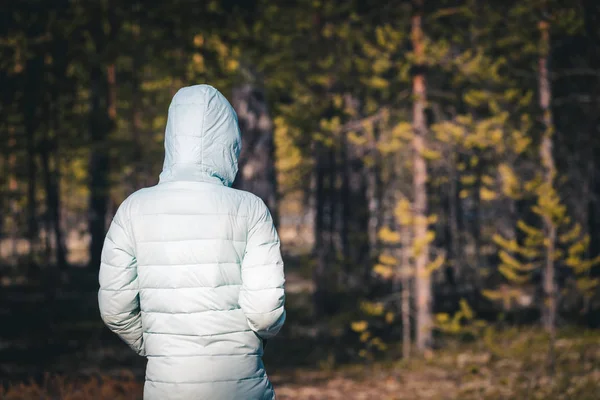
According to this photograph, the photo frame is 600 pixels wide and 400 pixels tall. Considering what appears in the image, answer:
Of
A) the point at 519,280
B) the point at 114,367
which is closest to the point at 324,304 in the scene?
the point at 114,367

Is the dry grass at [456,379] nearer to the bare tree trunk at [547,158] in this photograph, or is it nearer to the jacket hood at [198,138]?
the bare tree trunk at [547,158]

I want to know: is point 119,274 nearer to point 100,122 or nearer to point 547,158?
point 547,158

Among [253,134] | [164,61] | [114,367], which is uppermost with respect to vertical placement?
[164,61]

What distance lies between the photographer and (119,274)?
383 centimetres

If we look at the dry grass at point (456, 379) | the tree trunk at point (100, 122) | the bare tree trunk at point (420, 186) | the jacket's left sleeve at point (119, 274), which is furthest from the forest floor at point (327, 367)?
the tree trunk at point (100, 122)

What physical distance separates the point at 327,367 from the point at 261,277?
1043 centimetres

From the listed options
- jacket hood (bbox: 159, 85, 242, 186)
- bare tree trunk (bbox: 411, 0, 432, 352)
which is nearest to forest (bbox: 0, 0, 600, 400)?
bare tree trunk (bbox: 411, 0, 432, 352)

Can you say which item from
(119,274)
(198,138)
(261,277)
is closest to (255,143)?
(198,138)

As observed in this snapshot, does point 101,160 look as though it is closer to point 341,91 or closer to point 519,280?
point 341,91

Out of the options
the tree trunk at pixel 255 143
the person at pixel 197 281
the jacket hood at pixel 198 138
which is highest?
the tree trunk at pixel 255 143

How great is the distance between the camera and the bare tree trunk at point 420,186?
14625 millimetres

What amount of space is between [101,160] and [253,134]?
15331 millimetres

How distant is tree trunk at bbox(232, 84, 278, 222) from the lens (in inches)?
543

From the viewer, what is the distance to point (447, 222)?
2450 centimetres
